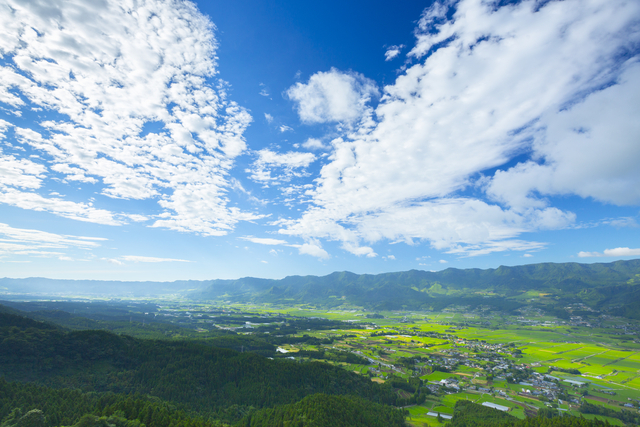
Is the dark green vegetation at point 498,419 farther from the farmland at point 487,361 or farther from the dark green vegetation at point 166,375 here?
the dark green vegetation at point 166,375

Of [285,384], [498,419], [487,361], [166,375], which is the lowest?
[487,361]

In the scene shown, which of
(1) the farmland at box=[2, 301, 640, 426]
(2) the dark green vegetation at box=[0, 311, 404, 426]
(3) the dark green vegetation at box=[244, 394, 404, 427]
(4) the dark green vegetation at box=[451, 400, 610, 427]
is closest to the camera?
(4) the dark green vegetation at box=[451, 400, 610, 427]

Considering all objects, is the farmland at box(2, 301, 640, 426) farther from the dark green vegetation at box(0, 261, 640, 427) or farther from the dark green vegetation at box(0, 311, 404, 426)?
the dark green vegetation at box(0, 311, 404, 426)

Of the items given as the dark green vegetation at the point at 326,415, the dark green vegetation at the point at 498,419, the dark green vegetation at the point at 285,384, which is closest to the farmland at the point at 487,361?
the dark green vegetation at the point at 285,384

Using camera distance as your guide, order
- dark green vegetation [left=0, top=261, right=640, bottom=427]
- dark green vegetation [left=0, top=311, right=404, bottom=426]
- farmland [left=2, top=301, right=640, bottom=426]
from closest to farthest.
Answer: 1. dark green vegetation [left=0, top=261, right=640, bottom=427]
2. dark green vegetation [left=0, top=311, right=404, bottom=426]
3. farmland [left=2, top=301, right=640, bottom=426]

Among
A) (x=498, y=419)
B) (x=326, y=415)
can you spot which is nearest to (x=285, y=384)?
(x=326, y=415)

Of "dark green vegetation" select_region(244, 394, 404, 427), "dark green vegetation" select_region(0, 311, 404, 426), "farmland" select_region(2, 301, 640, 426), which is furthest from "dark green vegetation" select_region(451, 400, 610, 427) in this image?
"dark green vegetation" select_region(0, 311, 404, 426)

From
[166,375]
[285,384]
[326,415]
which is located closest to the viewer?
[326,415]

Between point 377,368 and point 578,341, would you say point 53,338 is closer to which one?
point 377,368

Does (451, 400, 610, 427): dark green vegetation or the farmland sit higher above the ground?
(451, 400, 610, 427): dark green vegetation

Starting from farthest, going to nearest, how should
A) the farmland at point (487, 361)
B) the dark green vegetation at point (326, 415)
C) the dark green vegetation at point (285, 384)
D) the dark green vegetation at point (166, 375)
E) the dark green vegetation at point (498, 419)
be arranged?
1. the farmland at point (487, 361)
2. the dark green vegetation at point (166, 375)
3. the dark green vegetation at point (326, 415)
4. the dark green vegetation at point (285, 384)
5. the dark green vegetation at point (498, 419)

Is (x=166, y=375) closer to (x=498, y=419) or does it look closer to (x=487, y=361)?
(x=498, y=419)

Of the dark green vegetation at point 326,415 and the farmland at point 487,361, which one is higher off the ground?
the dark green vegetation at point 326,415
